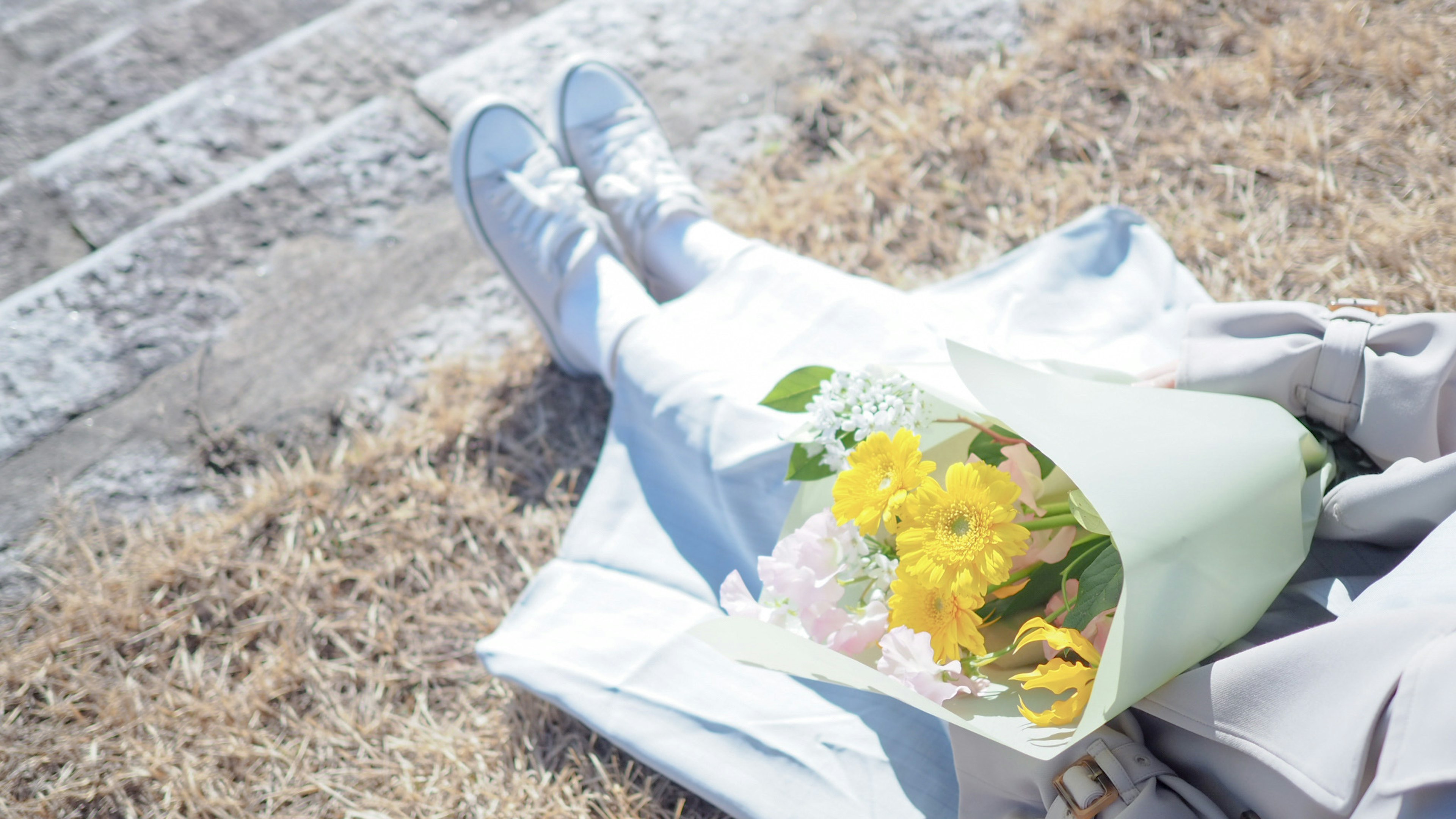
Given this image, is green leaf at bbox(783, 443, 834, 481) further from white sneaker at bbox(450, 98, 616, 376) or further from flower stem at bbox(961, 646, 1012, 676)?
white sneaker at bbox(450, 98, 616, 376)

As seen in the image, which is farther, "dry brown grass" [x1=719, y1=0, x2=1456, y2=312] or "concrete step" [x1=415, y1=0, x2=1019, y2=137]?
"concrete step" [x1=415, y1=0, x2=1019, y2=137]

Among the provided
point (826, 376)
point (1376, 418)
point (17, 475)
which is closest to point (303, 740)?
point (17, 475)

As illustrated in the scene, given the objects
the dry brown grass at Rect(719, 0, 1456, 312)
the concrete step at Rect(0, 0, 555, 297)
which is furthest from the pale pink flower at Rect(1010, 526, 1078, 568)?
the concrete step at Rect(0, 0, 555, 297)

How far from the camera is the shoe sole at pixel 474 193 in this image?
139 centimetres

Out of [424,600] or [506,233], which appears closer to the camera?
[424,600]

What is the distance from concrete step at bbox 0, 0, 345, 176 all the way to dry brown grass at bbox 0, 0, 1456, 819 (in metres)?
0.96

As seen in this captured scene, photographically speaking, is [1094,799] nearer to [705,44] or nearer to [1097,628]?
[1097,628]

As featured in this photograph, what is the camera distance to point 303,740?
45.5 inches

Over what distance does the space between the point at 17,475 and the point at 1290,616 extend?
179 centimetres

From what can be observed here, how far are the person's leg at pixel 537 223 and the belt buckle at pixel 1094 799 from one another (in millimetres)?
880

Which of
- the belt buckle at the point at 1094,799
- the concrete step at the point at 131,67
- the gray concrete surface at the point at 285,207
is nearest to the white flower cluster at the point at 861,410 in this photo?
the belt buckle at the point at 1094,799

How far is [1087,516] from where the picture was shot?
25.5 inches

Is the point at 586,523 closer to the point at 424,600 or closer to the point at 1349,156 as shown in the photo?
the point at 424,600

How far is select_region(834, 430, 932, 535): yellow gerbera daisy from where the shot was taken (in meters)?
0.65
